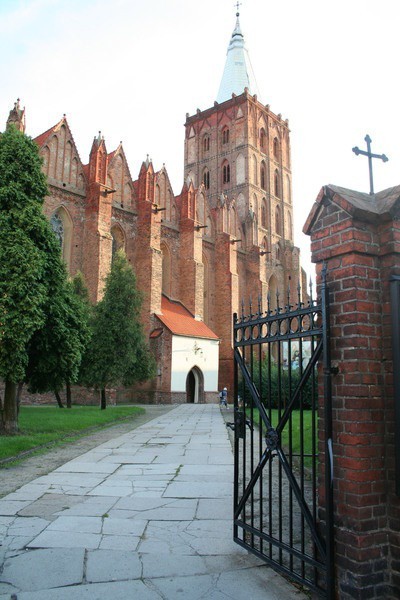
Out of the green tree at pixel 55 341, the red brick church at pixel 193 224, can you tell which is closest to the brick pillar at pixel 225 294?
the red brick church at pixel 193 224

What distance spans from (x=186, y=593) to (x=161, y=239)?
3111cm

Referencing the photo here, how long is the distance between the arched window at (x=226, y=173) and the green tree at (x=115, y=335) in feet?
94.8

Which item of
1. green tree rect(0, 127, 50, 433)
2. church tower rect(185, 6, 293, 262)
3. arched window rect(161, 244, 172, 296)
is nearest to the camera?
green tree rect(0, 127, 50, 433)

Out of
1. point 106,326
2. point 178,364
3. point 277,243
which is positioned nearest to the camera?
point 106,326

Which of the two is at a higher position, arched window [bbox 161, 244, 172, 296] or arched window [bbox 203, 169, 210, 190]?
arched window [bbox 203, 169, 210, 190]

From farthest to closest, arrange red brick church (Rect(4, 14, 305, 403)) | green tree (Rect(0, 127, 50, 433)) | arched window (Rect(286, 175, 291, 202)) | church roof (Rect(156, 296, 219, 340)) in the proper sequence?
arched window (Rect(286, 175, 291, 202)) < church roof (Rect(156, 296, 219, 340)) < red brick church (Rect(4, 14, 305, 403)) < green tree (Rect(0, 127, 50, 433))

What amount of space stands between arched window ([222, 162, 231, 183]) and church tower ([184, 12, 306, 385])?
0.10m

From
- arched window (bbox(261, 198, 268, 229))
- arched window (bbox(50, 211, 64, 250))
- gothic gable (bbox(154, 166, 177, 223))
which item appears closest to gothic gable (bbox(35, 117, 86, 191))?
arched window (bbox(50, 211, 64, 250))

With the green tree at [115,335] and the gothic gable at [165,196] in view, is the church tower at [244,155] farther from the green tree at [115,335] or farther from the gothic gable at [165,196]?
the green tree at [115,335]

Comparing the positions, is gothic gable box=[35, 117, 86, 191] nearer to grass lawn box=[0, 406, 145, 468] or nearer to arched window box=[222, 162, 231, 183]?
grass lawn box=[0, 406, 145, 468]

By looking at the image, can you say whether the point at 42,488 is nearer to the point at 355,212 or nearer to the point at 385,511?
the point at 385,511

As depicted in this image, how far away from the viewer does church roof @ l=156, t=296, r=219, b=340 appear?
28.9m

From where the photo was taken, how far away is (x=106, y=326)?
19.7m

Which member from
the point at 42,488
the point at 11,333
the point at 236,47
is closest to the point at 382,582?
the point at 42,488
